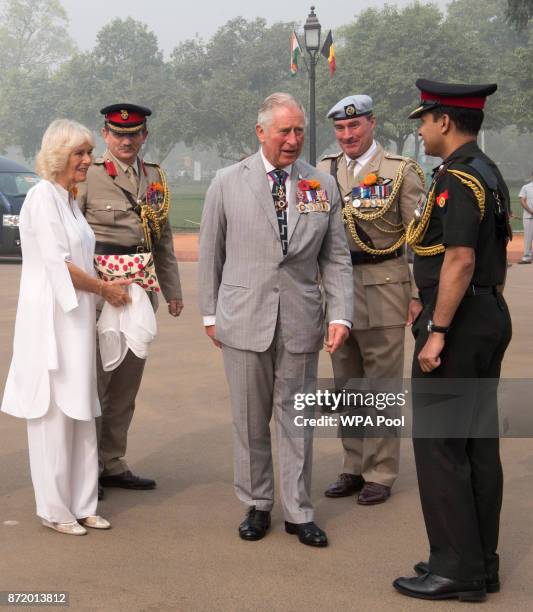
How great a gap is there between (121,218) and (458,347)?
7.45 ft

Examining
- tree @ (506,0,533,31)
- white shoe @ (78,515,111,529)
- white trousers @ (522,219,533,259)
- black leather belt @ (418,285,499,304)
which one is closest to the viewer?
black leather belt @ (418,285,499,304)

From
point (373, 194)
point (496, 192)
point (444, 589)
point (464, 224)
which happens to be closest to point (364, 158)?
point (373, 194)

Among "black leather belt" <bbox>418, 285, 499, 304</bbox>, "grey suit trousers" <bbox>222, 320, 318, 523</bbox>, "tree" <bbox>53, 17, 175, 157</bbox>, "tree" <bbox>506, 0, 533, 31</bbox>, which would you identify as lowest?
"grey suit trousers" <bbox>222, 320, 318, 523</bbox>

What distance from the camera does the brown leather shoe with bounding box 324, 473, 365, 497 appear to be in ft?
18.2

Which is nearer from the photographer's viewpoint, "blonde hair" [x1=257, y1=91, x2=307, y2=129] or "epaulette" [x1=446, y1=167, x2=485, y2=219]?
"epaulette" [x1=446, y1=167, x2=485, y2=219]

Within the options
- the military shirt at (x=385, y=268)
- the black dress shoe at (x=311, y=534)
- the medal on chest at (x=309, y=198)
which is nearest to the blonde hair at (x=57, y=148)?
the medal on chest at (x=309, y=198)

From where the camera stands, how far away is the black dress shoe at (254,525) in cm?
478

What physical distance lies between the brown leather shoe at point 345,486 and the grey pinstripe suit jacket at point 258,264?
1005mm

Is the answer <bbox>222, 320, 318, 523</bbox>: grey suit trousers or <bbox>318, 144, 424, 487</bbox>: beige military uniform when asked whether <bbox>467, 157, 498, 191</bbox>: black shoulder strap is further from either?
<bbox>318, 144, 424, 487</bbox>: beige military uniform

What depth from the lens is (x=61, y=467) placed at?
4.90 meters

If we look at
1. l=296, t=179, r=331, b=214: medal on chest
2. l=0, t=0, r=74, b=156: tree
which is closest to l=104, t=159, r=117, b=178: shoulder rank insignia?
l=296, t=179, r=331, b=214: medal on chest

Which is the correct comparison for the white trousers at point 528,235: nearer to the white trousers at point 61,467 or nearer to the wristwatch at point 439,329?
the white trousers at point 61,467

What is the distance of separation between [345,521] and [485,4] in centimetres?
8816

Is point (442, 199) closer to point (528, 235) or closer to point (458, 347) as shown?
point (458, 347)
